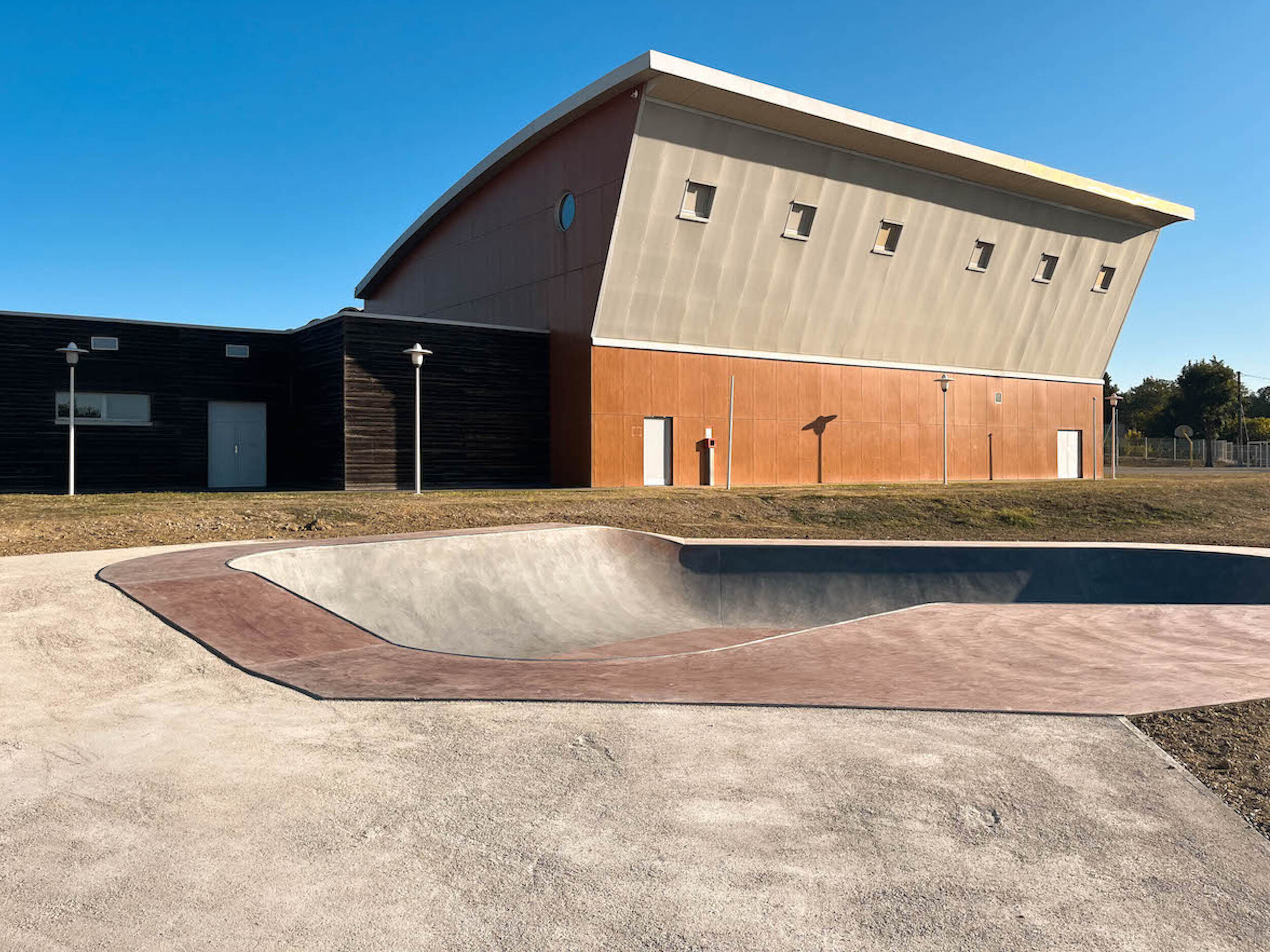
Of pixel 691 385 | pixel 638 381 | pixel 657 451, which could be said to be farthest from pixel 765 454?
pixel 638 381

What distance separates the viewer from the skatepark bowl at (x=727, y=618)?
646cm

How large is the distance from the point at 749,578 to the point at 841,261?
16149 millimetres

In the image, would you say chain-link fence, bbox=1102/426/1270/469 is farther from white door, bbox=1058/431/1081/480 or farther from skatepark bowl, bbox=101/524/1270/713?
skatepark bowl, bbox=101/524/1270/713

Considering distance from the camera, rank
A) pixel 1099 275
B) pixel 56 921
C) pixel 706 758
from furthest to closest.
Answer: pixel 1099 275, pixel 706 758, pixel 56 921

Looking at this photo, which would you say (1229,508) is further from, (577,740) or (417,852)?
(417,852)

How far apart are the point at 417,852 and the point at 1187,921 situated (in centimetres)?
297

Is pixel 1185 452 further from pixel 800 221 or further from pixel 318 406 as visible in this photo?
pixel 318 406

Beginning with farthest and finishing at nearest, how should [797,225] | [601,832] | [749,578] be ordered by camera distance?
[797,225] → [749,578] → [601,832]

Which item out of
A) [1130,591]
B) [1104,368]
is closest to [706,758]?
A: [1130,591]

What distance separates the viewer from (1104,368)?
1448 inches

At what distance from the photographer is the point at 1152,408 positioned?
8700 cm

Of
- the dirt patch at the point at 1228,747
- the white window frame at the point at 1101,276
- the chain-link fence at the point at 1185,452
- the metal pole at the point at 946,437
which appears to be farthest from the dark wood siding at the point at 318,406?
the chain-link fence at the point at 1185,452

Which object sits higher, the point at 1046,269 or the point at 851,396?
the point at 1046,269

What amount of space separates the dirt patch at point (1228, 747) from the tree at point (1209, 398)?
71.9 metres
